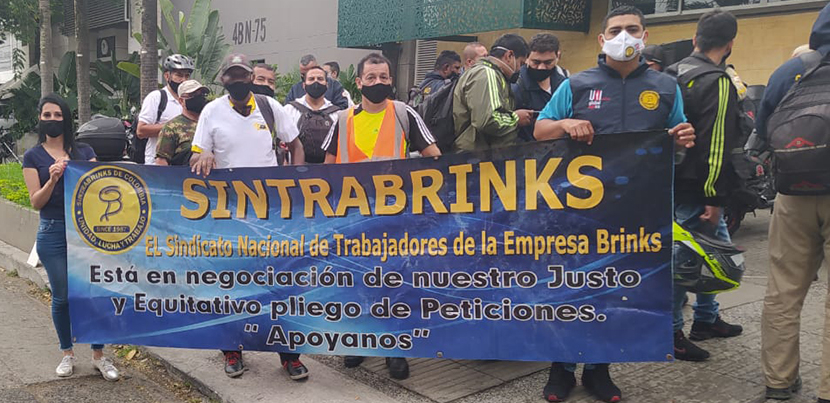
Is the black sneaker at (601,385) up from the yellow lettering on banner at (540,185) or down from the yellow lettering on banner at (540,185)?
down

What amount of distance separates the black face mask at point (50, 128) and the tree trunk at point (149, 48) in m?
6.33

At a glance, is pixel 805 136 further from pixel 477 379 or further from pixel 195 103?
pixel 195 103

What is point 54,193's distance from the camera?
15.8 ft

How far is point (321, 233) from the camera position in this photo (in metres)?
4.40

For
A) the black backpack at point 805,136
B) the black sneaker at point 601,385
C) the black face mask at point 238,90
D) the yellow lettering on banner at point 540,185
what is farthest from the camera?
the black face mask at point 238,90

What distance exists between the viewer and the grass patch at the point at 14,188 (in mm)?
9297

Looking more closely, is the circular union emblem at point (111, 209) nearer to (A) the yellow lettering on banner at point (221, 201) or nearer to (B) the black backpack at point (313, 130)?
(A) the yellow lettering on banner at point (221, 201)

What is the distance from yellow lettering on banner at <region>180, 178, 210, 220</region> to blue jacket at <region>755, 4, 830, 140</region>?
336 cm

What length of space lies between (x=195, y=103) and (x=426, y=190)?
1.96m

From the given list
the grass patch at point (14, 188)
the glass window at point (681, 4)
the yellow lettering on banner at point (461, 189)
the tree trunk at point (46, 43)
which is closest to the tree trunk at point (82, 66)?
the tree trunk at point (46, 43)

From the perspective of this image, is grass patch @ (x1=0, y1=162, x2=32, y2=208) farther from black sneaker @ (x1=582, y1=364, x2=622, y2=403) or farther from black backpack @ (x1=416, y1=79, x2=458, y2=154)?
black sneaker @ (x1=582, y1=364, x2=622, y2=403)

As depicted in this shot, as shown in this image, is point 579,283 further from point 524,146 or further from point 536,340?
point 524,146

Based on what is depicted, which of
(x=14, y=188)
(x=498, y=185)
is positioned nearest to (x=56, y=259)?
(x=498, y=185)

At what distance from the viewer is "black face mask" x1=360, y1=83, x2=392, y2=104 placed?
4559 millimetres
